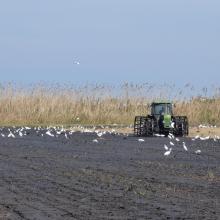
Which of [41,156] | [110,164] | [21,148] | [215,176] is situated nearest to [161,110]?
[21,148]

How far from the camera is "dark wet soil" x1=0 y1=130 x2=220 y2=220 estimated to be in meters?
11.8

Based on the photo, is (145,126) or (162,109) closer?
(145,126)

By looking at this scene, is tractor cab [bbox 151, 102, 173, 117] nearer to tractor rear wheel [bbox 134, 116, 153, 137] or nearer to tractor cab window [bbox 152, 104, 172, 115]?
tractor cab window [bbox 152, 104, 172, 115]

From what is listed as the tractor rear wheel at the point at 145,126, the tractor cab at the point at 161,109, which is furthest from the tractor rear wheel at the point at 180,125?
the tractor rear wheel at the point at 145,126

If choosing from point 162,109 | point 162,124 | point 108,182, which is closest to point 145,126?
point 162,124

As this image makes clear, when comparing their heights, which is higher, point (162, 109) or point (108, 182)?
point (162, 109)

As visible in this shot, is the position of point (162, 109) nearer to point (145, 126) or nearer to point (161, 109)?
point (161, 109)

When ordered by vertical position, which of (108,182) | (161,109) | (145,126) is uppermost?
(161,109)

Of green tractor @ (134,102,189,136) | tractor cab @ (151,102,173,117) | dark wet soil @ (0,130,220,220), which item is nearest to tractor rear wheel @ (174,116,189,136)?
green tractor @ (134,102,189,136)

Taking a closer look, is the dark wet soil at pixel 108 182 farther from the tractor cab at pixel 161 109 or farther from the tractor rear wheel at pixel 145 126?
the tractor cab at pixel 161 109

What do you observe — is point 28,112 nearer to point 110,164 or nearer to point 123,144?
point 123,144

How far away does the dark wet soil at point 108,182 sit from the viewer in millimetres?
11781

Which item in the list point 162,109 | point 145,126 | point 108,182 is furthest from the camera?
point 162,109

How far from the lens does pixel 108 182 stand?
15.9m
